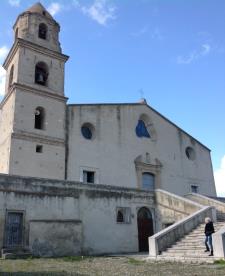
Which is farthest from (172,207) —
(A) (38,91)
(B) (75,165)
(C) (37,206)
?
(A) (38,91)

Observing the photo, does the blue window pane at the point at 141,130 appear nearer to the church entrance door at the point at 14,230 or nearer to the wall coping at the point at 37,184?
Result: the wall coping at the point at 37,184

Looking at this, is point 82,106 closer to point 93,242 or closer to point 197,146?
point 93,242

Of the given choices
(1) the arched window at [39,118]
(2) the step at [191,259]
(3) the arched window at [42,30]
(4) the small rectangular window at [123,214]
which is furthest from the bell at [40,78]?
(2) the step at [191,259]

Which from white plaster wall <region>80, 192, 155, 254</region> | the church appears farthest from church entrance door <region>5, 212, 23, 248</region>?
white plaster wall <region>80, 192, 155, 254</region>

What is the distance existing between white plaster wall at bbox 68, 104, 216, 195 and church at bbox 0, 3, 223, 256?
0.08 meters

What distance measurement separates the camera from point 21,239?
16.1 m

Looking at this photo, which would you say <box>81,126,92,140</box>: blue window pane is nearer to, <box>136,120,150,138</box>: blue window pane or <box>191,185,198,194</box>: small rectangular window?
<box>136,120,150,138</box>: blue window pane

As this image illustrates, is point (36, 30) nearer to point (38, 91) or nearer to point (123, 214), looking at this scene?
point (38, 91)

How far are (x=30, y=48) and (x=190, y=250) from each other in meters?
16.7

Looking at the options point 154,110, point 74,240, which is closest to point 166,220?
point 74,240

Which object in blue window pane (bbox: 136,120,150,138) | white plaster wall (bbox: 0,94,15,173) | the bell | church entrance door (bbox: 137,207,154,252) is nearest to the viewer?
church entrance door (bbox: 137,207,154,252)

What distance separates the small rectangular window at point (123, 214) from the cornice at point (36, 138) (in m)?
5.90

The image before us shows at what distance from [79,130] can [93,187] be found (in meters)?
5.78

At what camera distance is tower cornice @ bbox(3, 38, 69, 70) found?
75.7ft
